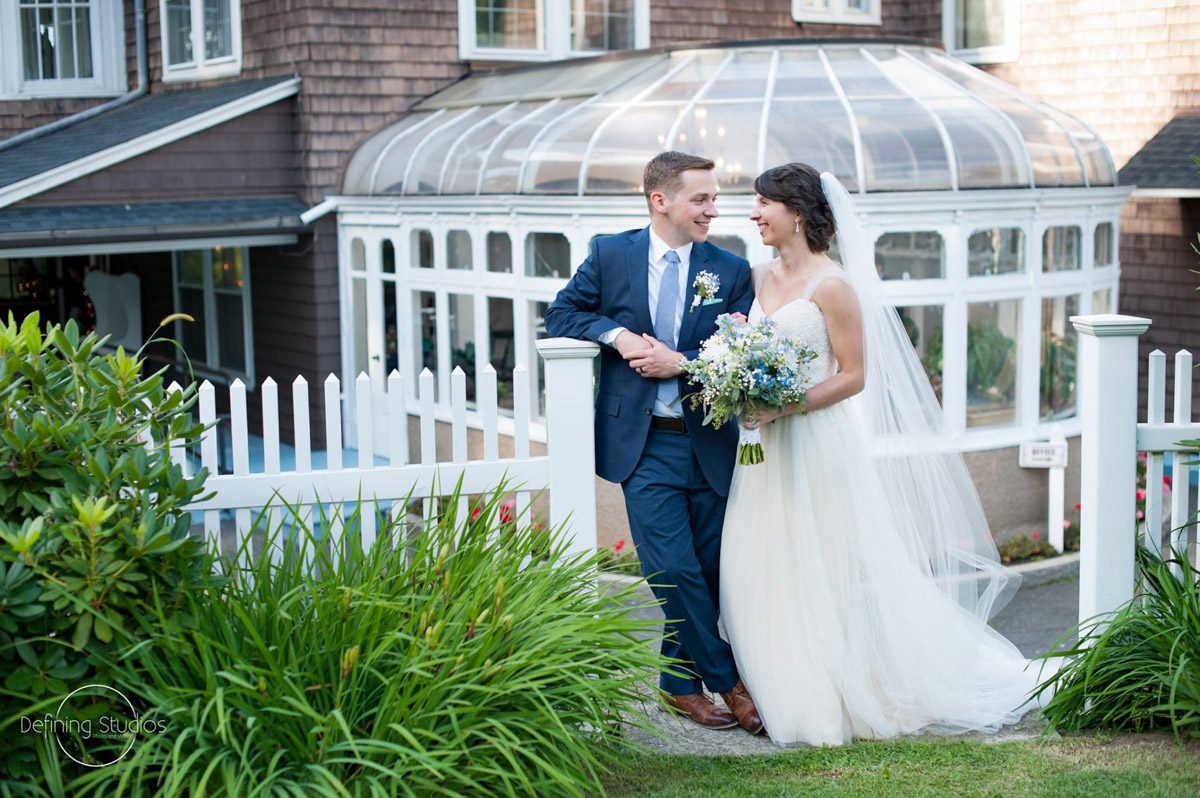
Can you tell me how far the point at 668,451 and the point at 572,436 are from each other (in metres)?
0.36

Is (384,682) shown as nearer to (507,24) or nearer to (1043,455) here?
(1043,455)

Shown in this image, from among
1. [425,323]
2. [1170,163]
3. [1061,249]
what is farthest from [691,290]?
[1170,163]

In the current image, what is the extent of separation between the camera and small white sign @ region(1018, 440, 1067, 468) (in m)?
10.7

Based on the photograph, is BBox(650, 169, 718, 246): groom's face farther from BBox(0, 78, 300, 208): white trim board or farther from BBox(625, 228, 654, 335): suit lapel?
BBox(0, 78, 300, 208): white trim board

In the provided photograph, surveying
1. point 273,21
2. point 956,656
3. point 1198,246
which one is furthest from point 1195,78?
point 956,656

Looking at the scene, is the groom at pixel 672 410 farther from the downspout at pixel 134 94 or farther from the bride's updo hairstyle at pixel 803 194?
the downspout at pixel 134 94

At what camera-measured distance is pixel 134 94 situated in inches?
606

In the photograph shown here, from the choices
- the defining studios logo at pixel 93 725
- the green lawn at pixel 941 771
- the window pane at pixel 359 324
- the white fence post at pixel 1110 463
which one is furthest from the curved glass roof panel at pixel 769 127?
the defining studios logo at pixel 93 725

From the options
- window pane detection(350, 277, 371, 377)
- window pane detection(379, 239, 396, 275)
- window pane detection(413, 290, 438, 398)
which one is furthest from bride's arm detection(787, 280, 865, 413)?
window pane detection(350, 277, 371, 377)

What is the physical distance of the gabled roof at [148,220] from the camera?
1150cm

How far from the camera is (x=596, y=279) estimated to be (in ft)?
16.6

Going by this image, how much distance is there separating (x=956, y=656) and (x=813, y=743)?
0.69 metres

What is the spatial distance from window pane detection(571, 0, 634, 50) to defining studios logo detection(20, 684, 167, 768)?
36.6ft

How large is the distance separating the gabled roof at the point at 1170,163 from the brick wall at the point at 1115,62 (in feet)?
0.55
